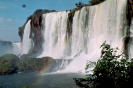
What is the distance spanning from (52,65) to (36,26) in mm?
15351

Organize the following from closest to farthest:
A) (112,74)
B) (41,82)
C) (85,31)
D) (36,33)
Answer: (112,74) → (41,82) → (85,31) → (36,33)

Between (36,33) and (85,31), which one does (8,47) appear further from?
(85,31)

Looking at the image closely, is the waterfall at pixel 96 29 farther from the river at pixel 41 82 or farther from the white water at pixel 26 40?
the white water at pixel 26 40

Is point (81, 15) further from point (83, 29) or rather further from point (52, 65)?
point (52, 65)

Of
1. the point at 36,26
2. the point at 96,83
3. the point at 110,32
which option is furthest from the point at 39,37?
the point at 96,83

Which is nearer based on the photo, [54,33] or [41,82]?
[41,82]

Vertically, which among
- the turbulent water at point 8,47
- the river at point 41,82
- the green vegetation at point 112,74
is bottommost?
the river at point 41,82

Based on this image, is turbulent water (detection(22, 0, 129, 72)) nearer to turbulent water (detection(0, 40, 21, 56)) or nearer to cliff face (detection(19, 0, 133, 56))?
cliff face (detection(19, 0, 133, 56))

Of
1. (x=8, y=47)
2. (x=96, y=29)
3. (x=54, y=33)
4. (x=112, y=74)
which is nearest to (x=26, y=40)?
(x=8, y=47)

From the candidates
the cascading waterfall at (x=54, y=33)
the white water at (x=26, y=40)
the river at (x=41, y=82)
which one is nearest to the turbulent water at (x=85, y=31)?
the cascading waterfall at (x=54, y=33)

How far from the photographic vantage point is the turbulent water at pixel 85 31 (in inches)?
642

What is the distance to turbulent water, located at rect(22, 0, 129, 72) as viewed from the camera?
16312 millimetres

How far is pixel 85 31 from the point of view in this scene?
21203 millimetres

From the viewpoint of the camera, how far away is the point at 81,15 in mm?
21344
